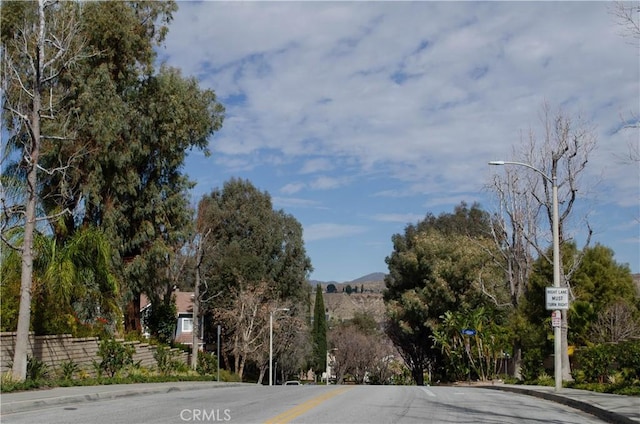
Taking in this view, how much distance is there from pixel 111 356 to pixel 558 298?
16371mm

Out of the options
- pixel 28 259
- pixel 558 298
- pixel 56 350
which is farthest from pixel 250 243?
pixel 558 298

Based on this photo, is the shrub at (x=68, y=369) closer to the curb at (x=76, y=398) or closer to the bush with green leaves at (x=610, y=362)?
the curb at (x=76, y=398)

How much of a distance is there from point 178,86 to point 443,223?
1491 inches

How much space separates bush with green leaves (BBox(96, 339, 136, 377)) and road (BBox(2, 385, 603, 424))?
8.27 m

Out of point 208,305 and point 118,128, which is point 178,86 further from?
point 208,305

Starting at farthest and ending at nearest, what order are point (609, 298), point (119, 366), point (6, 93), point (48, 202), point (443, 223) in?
point (443, 223) → point (609, 298) → point (48, 202) → point (119, 366) → point (6, 93)

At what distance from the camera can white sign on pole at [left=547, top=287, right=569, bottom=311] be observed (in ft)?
69.7

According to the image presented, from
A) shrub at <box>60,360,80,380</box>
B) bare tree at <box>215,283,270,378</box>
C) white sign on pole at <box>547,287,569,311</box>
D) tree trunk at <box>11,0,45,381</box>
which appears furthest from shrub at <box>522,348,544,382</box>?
bare tree at <box>215,283,270,378</box>

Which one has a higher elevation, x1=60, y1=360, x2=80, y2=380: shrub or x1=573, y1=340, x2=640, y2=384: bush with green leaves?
x1=573, y1=340, x2=640, y2=384: bush with green leaves

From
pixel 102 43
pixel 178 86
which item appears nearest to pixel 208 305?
pixel 178 86

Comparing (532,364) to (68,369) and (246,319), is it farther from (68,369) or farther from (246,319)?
(246,319)

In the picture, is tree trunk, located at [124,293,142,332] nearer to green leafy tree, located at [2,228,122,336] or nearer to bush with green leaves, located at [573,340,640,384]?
green leafy tree, located at [2,228,122,336]

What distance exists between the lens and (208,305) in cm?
5522

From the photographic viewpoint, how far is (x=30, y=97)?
22.0 m
